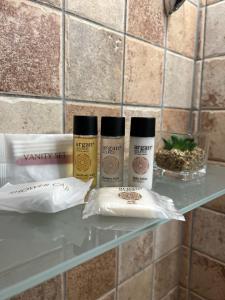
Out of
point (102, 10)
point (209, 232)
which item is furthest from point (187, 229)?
point (102, 10)

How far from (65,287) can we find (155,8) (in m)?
0.61

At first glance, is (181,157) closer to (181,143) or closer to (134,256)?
(181,143)

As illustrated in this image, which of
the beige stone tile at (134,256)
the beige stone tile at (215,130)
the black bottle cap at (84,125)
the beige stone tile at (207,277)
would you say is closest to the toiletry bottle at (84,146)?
the black bottle cap at (84,125)

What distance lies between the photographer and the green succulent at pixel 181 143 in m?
0.47

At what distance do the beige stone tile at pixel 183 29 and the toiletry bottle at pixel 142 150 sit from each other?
321 millimetres

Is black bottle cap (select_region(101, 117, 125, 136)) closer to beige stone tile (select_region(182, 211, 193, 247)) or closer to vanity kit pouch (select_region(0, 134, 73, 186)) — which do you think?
vanity kit pouch (select_region(0, 134, 73, 186))

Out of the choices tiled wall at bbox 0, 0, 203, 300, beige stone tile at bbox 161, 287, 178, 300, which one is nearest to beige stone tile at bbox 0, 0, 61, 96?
tiled wall at bbox 0, 0, 203, 300

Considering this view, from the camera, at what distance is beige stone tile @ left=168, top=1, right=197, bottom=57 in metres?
0.59

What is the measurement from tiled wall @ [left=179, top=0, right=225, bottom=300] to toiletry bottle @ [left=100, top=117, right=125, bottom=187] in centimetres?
37

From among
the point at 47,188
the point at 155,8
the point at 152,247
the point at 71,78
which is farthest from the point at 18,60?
the point at 152,247

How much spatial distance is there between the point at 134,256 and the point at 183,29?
579 millimetres

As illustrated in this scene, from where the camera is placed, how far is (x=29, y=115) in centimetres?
38

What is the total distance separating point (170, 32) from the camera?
0.58 meters

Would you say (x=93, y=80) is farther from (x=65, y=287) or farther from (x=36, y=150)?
(x=65, y=287)
